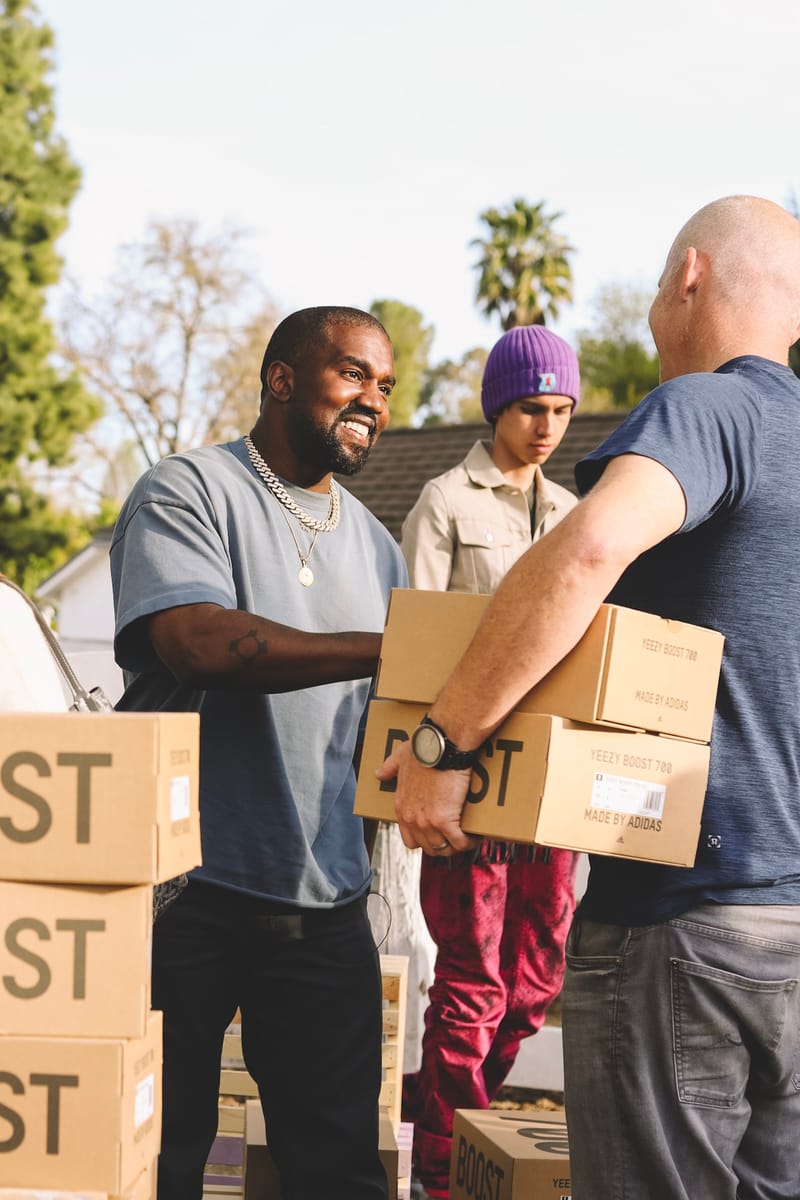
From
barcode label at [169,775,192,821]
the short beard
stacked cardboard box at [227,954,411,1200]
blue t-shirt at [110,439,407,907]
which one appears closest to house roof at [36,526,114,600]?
stacked cardboard box at [227,954,411,1200]

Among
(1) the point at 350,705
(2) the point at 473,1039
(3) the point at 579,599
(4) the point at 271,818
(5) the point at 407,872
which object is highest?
(3) the point at 579,599

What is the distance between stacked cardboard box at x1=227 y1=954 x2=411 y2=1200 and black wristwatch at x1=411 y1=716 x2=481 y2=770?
3.45 ft

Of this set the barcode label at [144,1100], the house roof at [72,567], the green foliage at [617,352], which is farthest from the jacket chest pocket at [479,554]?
the green foliage at [617,352]

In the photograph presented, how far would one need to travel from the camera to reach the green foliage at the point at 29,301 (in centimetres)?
2781

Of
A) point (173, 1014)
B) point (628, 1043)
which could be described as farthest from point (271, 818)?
point (628, 1043)

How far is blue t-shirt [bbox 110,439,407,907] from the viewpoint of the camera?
2797mm

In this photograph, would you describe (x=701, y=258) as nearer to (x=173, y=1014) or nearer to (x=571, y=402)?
(x=173, y=1014)

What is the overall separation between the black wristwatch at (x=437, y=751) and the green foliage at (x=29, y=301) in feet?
84.8

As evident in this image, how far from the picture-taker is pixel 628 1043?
222 cm

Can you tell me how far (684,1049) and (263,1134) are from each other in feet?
5.16

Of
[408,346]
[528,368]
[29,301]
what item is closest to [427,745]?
[528,368]

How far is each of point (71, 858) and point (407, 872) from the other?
10.3 ft

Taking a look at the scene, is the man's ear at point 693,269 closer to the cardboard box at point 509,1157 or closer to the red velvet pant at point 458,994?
the cardboard box at point 509,1157

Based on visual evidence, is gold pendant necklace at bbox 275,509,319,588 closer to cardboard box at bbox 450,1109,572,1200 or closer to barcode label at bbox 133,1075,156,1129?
barcode label at bbox 133,1075,156,1129
